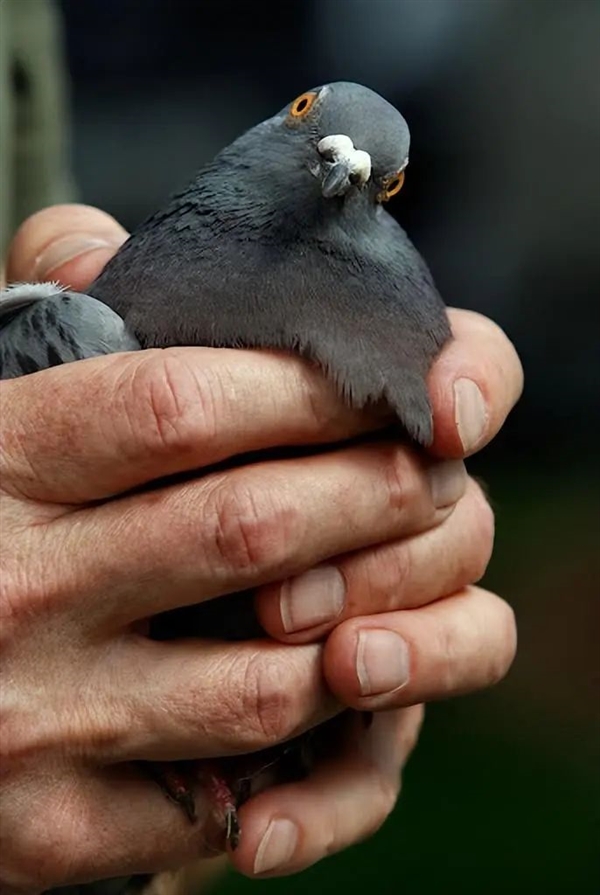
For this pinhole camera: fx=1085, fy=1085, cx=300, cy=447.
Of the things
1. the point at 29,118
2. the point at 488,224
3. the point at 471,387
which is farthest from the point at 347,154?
the point at 488,224

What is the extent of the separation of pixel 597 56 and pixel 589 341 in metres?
1.16

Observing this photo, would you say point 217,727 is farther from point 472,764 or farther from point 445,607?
point 472,764

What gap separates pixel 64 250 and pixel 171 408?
0.89m

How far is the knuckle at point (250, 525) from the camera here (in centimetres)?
141

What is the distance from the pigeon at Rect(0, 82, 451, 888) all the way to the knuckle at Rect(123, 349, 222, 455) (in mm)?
161

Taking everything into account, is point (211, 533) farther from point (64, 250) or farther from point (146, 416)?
point (64, 250)

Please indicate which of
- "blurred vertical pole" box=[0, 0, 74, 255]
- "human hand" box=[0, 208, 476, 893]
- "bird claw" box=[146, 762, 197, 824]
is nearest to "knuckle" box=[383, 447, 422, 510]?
"human hand" box=[0, 208, 476, 893]

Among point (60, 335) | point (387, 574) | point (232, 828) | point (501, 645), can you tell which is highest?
point (60, 335)

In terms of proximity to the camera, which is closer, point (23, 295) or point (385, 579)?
point (385, 579)

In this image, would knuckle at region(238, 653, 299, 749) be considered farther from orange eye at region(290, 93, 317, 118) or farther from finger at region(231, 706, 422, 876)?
orange eye at region(290, 93, 317, 118)

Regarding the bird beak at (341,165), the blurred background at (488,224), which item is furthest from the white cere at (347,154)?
the blurred background at (488,224)

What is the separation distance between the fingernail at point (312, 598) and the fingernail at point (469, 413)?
274 millimetres

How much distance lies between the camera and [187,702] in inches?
58.7

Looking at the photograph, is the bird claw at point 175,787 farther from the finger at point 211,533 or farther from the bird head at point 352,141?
the bird head at point 352,141
